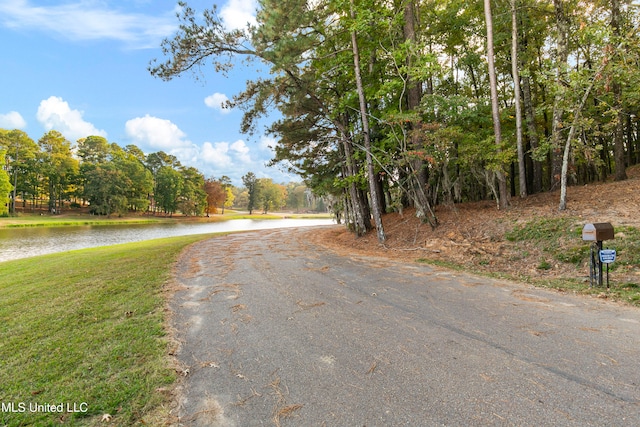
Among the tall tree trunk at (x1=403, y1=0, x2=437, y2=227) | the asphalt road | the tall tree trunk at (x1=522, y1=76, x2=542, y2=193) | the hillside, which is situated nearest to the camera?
the asphalt road

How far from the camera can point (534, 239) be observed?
668 centimetres

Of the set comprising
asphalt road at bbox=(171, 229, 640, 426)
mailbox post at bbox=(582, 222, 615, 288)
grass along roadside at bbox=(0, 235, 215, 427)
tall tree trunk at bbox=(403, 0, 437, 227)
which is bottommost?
asphalt road at bbox=(171, 229, 640, 426)

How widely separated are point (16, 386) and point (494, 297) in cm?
542

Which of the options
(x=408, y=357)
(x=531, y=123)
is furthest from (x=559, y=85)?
(x=408, y=357)

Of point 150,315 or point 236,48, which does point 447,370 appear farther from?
point 236,48

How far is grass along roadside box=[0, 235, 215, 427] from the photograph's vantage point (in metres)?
2.01

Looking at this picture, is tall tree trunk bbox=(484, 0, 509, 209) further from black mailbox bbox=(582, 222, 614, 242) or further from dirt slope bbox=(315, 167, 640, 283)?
black mailbox bbox=(582, 222, 614, 242)

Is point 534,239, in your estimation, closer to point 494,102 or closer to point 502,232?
point 502,232

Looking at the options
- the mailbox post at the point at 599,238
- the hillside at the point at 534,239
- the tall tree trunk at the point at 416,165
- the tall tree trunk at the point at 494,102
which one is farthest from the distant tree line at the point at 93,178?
the mailbox post at the point at 599,238

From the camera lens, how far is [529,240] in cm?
674

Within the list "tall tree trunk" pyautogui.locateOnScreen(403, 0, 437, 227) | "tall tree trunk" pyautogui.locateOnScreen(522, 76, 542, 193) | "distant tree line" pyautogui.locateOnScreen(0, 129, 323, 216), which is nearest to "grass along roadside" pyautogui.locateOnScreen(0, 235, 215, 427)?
"tall tree trunk" pyautogui.locateOnScreen(403, 0, 437, 227)

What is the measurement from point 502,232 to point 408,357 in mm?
6625

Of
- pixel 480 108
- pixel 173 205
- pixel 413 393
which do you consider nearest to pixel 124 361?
pixel 413 393

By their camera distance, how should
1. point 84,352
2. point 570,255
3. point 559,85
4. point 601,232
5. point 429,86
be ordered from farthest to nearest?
point 429,86 < point 559,85 < point 570,255 < point 601,232 < point 84,352
